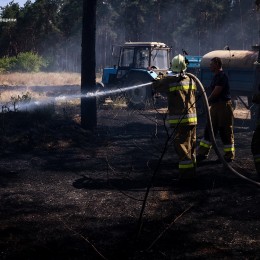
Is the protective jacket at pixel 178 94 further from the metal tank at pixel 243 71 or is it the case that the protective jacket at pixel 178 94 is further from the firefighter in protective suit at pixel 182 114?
the metal tank at pixel 243 71

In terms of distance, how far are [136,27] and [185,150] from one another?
36.3 metres

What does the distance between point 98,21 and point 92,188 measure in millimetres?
44460

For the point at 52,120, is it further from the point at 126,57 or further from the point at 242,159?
the point at 126,57

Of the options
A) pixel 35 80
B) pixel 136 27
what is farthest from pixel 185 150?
pixel 136 27

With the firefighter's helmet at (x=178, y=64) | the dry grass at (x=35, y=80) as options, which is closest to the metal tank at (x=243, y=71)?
the firefighter's helmet at (x=178, y=64)

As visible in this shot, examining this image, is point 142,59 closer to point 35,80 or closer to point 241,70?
point 241,70

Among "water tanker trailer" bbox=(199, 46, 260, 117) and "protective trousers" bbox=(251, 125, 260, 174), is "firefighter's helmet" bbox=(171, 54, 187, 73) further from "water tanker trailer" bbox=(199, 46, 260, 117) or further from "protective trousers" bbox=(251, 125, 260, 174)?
"water tanker trailer" bbox=(199, 46, 260, 117)

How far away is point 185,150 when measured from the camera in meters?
6.14

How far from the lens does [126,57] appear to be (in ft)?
51.8

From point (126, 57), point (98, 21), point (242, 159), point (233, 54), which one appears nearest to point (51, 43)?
point (98, 21)

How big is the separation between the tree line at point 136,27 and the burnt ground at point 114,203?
30247 mm

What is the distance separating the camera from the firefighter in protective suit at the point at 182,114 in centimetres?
617

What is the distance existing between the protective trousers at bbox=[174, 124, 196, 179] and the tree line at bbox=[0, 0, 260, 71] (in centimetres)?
3226

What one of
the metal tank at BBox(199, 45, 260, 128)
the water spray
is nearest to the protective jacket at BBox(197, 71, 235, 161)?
the water spray
